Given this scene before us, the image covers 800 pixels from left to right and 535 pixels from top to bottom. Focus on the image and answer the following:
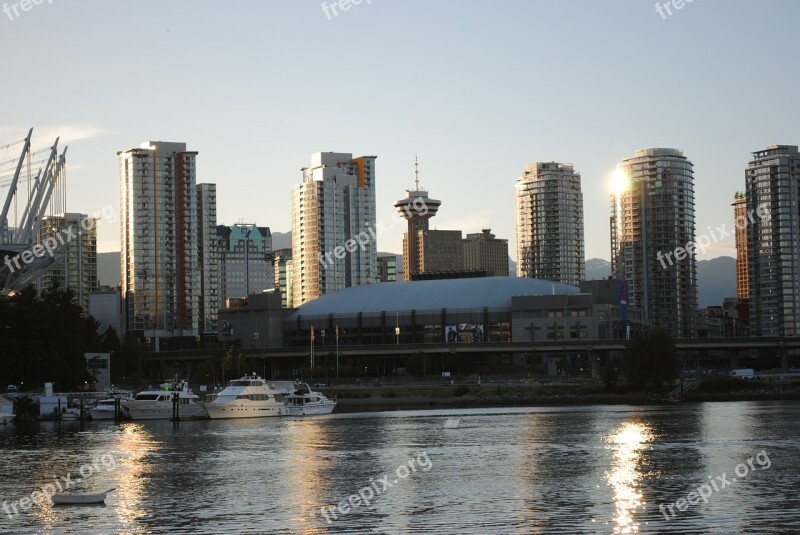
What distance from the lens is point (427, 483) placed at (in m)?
75.3

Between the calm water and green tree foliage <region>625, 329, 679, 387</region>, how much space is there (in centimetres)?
5328

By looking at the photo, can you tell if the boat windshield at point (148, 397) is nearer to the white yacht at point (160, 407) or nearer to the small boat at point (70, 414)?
A: the white yacht at point (160, 407)

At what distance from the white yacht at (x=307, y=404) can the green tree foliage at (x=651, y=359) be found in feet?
160

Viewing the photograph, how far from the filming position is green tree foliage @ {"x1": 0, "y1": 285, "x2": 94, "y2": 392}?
156000 millimetres

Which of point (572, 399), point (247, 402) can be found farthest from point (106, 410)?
point (572, 399)

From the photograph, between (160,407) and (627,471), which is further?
(160,407)

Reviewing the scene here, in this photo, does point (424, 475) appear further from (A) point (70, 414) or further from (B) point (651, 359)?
(B) point (651, 359)

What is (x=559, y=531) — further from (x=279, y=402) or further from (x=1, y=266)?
(x=1, y=266)

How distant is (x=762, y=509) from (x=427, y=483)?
21.0 m

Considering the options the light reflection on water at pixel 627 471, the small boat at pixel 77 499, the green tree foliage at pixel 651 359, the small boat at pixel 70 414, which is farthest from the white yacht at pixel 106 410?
the small boat at pixel 77 499

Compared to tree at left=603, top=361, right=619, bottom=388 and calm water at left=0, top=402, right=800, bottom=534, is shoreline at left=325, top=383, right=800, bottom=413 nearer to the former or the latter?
tree at left=603, top=361, right=619, bottom=388

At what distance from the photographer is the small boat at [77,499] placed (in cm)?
6731

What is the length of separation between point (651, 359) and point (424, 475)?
114731mm

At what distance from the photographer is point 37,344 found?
519 ft
